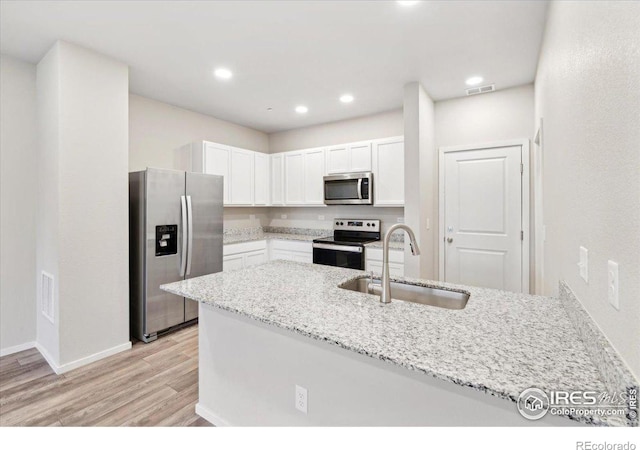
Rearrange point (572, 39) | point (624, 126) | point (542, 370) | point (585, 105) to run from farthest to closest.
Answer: point (572, 39), point (585, 105), point (542, 370), point (624, 126)

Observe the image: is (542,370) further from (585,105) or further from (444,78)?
(444,78)

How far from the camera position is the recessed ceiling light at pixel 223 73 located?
3053 mm

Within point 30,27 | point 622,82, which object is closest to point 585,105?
point 622,82

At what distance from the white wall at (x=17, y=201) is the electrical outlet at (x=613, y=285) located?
4.05m

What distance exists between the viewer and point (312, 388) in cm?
142

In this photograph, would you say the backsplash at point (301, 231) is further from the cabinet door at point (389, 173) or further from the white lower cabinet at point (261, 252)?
the cabinet door at point (389, 173)

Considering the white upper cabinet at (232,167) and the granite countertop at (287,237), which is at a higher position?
the white upper cabinet at (232,167)

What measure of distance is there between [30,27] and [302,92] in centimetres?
237

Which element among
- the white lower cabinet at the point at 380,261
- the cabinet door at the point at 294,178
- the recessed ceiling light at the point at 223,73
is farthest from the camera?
the cabinet door at the point at 294,178

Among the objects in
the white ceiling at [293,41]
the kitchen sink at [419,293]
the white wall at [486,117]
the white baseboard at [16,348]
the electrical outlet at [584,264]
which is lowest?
the white baseboard at [16,348]

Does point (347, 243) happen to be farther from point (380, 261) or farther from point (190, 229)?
point (190, 229)

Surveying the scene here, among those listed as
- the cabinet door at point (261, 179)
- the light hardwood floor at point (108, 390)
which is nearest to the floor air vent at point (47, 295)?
the light hardwood floor at point (108, 390)

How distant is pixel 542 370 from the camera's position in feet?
2.98

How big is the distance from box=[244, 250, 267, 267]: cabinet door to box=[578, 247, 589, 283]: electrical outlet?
3.84 meters
